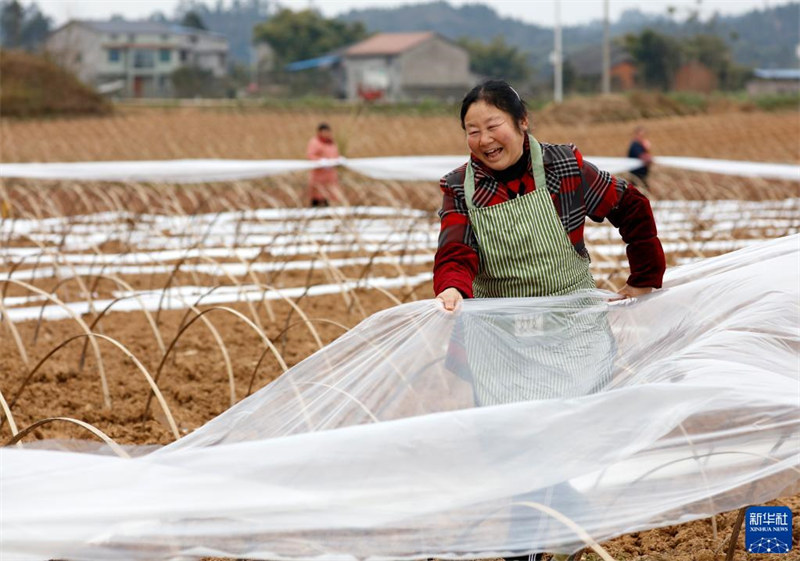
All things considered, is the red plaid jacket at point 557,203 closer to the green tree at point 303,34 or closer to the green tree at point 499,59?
the green tree at point 499,59

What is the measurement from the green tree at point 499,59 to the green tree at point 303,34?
7.69m

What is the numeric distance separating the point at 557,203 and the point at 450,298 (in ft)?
1.10

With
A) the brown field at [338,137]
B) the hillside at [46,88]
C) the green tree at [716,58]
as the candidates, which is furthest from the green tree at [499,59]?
the brown field at [338,137]

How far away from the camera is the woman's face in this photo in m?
2.18

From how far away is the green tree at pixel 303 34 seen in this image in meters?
54.6

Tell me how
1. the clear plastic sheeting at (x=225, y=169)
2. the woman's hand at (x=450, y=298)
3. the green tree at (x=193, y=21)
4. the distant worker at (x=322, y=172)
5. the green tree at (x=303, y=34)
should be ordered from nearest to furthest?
the woman's hand at (x=450, y=298) → the clear plastic sheeting at (x=225, y=169) → the distant worker at (x=322, y=172) → the green tree at (x=303, y=34) → the green tree at (x=193, y=21)

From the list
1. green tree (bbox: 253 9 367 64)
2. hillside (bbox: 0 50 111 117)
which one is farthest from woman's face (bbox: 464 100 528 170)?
green tree (bbox: 253 9 367 64)

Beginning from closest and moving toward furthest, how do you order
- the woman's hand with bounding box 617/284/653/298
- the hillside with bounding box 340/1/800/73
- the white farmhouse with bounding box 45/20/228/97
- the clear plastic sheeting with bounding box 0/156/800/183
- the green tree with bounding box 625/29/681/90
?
1. the woman's hand with bounding box 617/284/653/298
2. the clear plastic sheeting with bounding box 0/156/800/183
3. the green tree with bounding box 625/29/681/90
4. the white farmhouse with bounding box 45/20/228/97
5. the hillside with bounding box 340/1/800/73

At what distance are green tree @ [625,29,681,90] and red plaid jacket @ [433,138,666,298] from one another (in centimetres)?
3884

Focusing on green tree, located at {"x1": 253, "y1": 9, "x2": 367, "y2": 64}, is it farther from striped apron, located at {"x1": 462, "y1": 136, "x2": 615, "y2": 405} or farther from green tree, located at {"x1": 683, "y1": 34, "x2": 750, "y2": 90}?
striped apron, located at {"x1": 462, "y1": 136, "x2": 615, "y2": 405}

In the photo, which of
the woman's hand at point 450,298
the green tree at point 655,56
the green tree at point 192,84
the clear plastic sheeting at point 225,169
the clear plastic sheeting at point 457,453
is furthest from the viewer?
the green tree at point 192,84

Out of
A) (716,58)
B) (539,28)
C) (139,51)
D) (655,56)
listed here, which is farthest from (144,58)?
(539,28)

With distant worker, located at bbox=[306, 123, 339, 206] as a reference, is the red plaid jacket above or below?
above

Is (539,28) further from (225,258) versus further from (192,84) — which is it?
(225,258)
